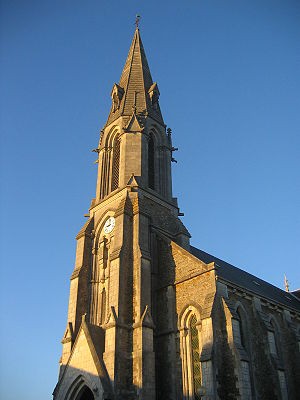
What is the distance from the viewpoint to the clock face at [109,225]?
27619 mm

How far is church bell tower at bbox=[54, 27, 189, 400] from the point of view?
70.1 feet

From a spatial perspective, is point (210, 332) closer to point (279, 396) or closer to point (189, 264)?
point (189, 264)

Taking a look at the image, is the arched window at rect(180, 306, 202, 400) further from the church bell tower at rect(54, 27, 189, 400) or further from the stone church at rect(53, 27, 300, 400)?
the church bell tower at rect(54, 27, 189, 400)

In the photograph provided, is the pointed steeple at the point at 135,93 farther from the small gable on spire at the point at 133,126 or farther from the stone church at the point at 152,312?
the small gable on spire at the point at 133,126

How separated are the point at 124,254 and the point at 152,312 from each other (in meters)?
3.62

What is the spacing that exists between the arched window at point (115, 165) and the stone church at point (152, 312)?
A: 0.09 metres

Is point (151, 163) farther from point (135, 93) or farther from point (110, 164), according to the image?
point (135, 93)

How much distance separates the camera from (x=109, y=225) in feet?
91.9

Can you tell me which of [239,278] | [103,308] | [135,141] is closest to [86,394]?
[103,308]

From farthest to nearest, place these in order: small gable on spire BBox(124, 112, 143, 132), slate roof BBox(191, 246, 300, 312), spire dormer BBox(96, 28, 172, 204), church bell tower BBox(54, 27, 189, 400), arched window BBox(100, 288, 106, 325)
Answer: small gable on spire BBox(124, 112, 143, 132) → spire dormer BBox(96, 28, 172, 204) → slate roof BBox(191, 246, 300, 312) → arched window BBox(100, 288, 106, 325) → church bell tower BBox(54, 27, 189, 400)

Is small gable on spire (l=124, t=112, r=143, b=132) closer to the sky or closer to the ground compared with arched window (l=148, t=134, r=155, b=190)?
closer to the sky

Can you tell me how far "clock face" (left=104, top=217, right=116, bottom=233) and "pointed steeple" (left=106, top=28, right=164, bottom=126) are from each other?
348 inches

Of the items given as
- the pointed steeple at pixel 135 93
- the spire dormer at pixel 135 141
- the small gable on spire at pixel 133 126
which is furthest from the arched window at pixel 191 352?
the pointed steeple at pixel 135 93

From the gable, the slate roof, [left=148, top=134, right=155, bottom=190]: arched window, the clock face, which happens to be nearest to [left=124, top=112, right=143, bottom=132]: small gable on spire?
[left=148, top=134, right=155, bottom=190]: arched window
